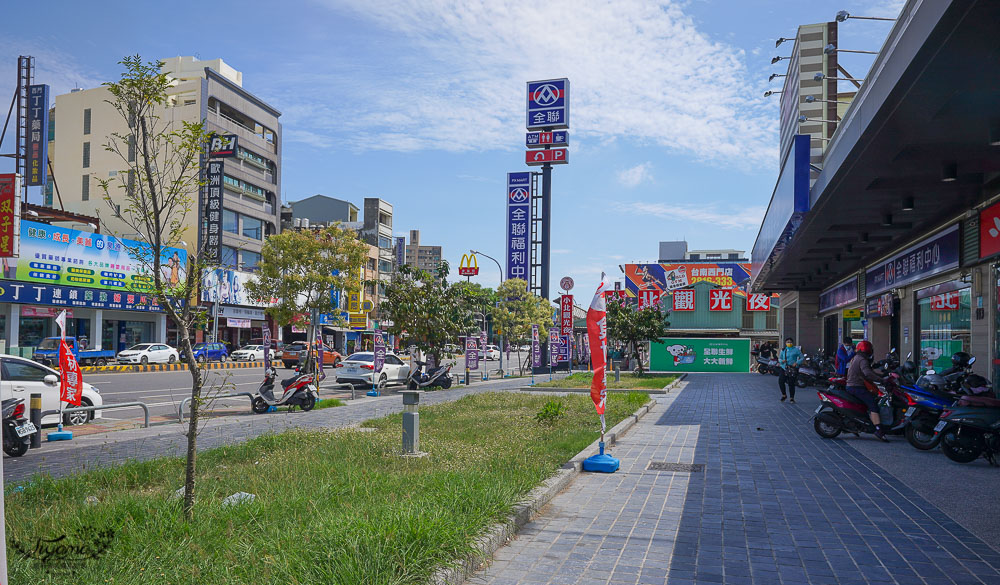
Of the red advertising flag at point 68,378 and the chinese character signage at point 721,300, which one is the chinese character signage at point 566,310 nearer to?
the chinese character signage at point 721,300

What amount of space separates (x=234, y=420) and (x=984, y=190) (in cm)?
1491

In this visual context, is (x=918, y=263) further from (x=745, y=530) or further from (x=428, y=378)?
(x=428, y=378)

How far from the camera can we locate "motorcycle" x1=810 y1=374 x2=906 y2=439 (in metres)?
11.8

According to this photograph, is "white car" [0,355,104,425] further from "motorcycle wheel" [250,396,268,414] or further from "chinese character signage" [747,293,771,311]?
"chinese character signage" [747,293,771,311]

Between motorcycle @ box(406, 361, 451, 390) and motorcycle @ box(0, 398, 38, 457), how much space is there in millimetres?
15496

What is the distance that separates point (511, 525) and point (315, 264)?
17364 millimetres

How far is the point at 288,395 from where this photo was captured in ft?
55.1

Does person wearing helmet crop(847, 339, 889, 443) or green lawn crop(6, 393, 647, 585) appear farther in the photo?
person wearing helmet crop(847, 339, 889, 443)

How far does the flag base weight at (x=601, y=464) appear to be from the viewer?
29.3 feet

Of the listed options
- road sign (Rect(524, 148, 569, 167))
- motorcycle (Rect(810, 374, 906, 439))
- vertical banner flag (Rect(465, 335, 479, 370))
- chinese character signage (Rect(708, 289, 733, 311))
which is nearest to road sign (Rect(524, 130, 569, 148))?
road sign (Rect(524, 148, 569, 167))

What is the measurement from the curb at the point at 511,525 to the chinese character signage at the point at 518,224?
3219cm

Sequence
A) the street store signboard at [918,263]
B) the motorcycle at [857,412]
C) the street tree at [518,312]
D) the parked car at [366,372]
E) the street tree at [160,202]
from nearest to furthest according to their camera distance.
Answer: the street tree at [160,202], the motorcycle at [857,412], the street store signboard at [918,263], the parked car at [366,372], the street tree at [518,312]

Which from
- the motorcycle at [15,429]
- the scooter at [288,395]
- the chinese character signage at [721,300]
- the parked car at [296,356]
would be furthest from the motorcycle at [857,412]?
the chinese character signage at [721,300]

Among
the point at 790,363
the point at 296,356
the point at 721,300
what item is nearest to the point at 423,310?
the point at 790,363
